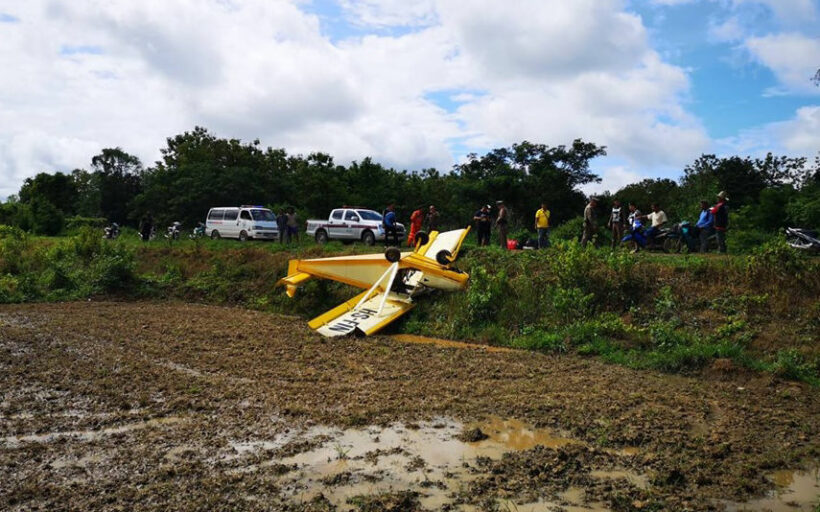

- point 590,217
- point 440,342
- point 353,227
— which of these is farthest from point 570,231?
point 440,342

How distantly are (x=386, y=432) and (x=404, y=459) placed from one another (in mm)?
799

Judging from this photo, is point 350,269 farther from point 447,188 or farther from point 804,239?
point 447,188

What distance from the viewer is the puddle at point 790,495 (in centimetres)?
508

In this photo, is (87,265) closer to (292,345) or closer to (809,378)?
(292,345)

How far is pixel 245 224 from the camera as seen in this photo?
1102 inches

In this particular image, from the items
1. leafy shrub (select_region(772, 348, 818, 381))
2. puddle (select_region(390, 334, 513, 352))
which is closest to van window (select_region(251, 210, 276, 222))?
puddle (select_region(390, 334, 513, 352))

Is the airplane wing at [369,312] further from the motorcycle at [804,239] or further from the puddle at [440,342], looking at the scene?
the motorcycle at [804,239]

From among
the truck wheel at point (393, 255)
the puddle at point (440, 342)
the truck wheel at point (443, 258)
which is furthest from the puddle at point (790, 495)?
the truck wheel at point (443, 258)

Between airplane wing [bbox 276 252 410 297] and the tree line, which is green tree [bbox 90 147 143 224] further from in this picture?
airplane wing [bbox 276 252 410 297]

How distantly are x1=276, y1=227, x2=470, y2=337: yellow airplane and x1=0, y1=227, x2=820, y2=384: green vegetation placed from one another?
0.42 m

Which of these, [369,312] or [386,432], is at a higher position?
[369,312]

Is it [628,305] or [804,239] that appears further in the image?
[804,239]

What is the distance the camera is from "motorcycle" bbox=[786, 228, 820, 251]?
15977 mm

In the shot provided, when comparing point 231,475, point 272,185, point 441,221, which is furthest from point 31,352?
point 272,185
